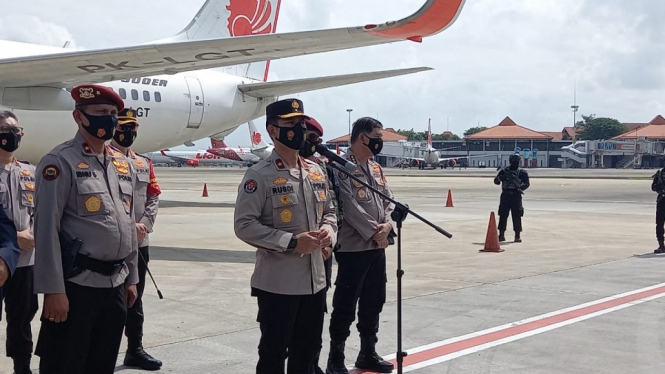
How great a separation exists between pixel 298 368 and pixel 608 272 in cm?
706

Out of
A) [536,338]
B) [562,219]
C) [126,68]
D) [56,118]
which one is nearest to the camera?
[536,338]

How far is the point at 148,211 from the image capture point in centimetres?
591

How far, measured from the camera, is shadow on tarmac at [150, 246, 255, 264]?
11.1 meters

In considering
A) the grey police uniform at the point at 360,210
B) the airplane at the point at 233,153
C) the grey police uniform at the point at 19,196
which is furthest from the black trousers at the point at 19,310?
the airplane at the point at 233,153

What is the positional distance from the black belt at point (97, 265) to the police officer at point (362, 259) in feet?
6.78

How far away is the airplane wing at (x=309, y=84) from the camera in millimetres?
16866

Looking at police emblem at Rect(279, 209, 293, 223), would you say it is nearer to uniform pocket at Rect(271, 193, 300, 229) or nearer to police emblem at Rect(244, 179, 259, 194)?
uniform pocket at Rect(271, 193, 300, 229)

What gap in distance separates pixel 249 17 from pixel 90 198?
1807cm

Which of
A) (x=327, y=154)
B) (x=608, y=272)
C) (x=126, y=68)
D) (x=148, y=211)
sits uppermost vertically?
(x=126, y=68)

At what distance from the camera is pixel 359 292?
5.65m

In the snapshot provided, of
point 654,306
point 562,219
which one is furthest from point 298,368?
point 562,219

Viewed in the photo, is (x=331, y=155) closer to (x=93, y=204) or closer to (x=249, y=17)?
(x=93, y=204)

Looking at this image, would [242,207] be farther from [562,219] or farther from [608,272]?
[562,219]

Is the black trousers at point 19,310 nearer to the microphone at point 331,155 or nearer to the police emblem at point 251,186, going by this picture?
the police emblem at point 251,186
